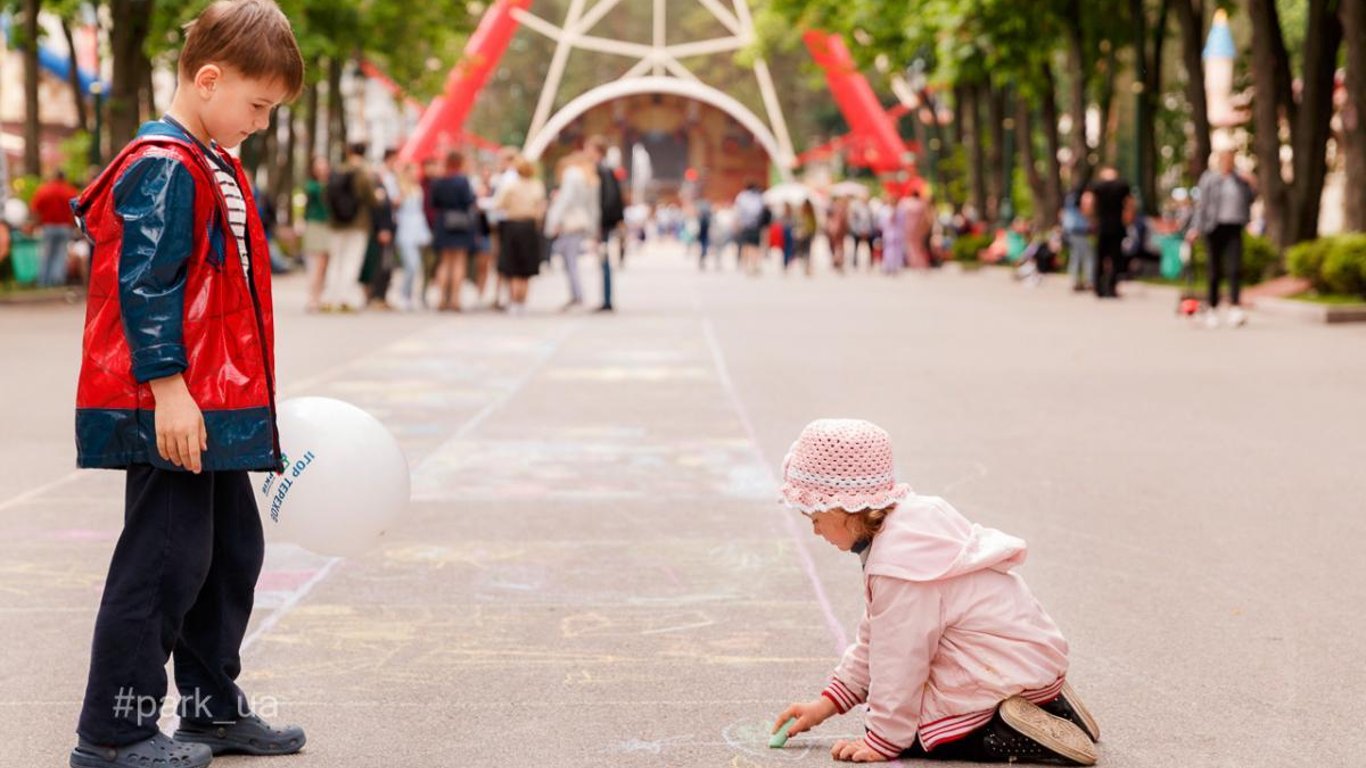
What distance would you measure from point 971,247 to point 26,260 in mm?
23354

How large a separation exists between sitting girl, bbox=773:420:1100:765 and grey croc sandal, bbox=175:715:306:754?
1207 millimetres

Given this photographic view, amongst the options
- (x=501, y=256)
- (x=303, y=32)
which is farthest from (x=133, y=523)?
(x=303, y=32)

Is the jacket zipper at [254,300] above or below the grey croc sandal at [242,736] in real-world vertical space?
above

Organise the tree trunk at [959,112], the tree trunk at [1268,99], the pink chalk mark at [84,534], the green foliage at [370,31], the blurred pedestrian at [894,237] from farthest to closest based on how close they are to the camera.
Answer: the tree trunk at [959,112]
the blurred pedestrian at [894,237]
the green foliage at [370,31]
the tree trunk at [1268,99]
the pink chalk mark at [84,534]

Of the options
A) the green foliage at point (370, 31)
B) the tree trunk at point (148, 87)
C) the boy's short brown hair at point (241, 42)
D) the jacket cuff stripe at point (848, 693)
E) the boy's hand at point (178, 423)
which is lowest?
the jacket cuff stripe at point (848, 693)

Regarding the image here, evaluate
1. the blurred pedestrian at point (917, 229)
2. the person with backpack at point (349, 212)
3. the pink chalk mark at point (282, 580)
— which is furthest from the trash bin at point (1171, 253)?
the pink chalk mark at point (282, 580)

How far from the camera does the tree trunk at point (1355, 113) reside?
24016 millimetres

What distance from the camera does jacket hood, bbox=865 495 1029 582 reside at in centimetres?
476

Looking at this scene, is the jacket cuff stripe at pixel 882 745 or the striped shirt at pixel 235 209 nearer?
the striped shirt at pixel 235 209

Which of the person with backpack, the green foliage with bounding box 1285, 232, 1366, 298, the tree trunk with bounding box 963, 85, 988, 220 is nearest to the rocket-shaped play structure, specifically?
the tree trunk with bounding box 963, 85, 988, 220

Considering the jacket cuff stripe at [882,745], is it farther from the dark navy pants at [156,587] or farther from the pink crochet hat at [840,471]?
the dark navy pants at [156,587]

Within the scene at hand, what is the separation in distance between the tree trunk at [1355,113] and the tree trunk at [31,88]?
18.0 metres

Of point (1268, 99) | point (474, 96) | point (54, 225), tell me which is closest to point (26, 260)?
point (54, 225)

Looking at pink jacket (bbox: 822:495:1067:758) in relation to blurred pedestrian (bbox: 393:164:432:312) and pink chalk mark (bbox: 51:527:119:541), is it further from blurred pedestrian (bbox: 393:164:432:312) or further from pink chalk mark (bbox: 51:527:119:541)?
blurred pedestrian (bbox: 393:164:432:312)
